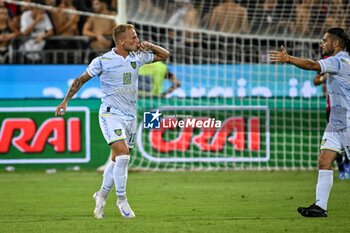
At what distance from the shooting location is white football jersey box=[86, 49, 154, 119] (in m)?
11.5

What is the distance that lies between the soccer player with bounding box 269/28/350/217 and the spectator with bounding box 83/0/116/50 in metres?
10.5

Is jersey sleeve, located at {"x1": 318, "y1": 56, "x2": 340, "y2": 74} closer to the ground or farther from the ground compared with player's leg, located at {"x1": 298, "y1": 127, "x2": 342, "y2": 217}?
farther from the ground

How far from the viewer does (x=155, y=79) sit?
62.8 feet

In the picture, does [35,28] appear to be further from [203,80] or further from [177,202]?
[177,202]

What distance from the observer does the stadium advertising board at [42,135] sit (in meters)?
18.8

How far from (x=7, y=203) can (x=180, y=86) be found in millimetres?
6490

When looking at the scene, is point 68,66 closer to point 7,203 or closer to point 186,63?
point 186,63

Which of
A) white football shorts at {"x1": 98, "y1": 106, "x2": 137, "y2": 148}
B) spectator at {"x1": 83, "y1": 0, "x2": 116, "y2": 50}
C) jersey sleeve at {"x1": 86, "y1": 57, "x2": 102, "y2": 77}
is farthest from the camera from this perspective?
spectator at {"x1": 83, "y1": 0, "x2": 116, "y2": 50}

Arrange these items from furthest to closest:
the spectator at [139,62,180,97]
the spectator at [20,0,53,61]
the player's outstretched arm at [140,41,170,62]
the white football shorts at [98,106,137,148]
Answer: the spectator at [20,0,53,61] < the spectator at [139,62,180,97] < the player's outstretched arm at [140,41,170,62] < the white football shorts at [98,106,137,148]

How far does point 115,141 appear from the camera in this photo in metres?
11.4

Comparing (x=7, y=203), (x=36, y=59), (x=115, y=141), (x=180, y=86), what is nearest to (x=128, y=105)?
(x=115, y=141)

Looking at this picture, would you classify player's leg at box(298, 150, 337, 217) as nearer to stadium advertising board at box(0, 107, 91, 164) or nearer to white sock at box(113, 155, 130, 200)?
white sock at box(113, 155, 130, 200)

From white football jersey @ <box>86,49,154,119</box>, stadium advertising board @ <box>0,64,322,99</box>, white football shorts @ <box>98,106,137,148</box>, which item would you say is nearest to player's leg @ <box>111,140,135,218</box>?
white football shorts @ <box>98,106,137,148</box>

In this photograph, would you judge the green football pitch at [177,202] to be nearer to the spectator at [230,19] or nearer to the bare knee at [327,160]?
the bare knee at [327,160]
